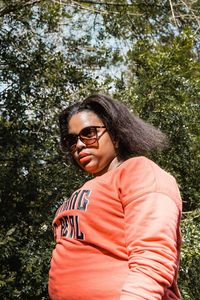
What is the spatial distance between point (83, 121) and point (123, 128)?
0.17 metres

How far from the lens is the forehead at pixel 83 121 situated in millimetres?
1832

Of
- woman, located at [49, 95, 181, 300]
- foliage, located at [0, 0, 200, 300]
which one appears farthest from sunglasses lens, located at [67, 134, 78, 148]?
foliage, located at [0, 0, 200, 300]

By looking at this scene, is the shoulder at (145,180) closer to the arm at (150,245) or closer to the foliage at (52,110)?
the arm at (150,245)

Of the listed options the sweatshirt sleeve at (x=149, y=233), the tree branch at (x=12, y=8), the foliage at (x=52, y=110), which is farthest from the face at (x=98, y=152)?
the tree branch at (x=12, y=8)

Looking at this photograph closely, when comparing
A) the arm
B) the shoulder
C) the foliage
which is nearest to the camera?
the arm

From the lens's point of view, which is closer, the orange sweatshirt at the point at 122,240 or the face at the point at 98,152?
the orange sweatshirt at the point at 122,240

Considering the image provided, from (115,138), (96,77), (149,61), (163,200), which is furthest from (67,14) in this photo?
(163,200)

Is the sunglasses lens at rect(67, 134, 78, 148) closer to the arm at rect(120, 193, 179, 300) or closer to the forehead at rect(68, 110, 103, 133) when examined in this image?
the forehead at rect(68, 110, 103, 133)

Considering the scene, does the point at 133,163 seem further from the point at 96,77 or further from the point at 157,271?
the point at 96,77

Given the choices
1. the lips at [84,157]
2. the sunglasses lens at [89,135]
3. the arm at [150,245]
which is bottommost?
the arm at [150,245]

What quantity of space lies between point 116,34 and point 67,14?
74cm

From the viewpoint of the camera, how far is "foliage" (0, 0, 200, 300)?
436cm

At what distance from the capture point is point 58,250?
155 cm

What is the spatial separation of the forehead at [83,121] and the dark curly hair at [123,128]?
2 cm
